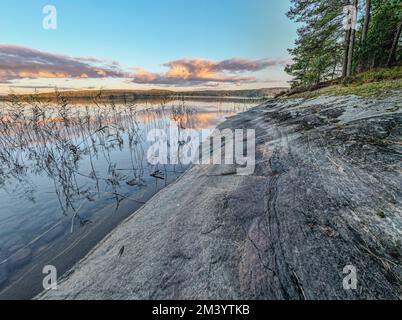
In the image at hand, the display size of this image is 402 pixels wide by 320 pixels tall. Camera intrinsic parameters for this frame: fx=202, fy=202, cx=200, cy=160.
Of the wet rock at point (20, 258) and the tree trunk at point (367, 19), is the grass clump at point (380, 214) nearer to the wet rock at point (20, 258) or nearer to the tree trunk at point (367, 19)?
the wet rock at point (20, 258)

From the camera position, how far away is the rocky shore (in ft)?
7.03

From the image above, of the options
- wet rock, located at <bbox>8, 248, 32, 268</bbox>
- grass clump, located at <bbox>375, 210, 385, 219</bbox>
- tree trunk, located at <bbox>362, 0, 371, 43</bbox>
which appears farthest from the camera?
tree trunk, located at <bbox>362, 0, 371, 43</bbox>

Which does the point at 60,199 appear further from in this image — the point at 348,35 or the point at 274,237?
the point at 348,35

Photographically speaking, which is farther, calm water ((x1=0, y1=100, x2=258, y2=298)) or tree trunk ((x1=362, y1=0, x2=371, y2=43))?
tree trunk ((x1=362, y1=0, x2=371, y2=43))

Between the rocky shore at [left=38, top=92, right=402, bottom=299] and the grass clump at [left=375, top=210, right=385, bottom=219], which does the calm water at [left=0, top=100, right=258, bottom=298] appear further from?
the grass clump at [left=375, top=210, right=385, bottom=219]

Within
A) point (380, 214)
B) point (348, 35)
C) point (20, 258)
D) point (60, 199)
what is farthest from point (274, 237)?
point (348, 35)

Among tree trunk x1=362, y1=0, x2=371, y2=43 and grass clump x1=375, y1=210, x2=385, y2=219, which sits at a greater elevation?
tree trunk x1=362, y1=0, x2=371, y2=43

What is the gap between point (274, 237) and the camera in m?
2.77

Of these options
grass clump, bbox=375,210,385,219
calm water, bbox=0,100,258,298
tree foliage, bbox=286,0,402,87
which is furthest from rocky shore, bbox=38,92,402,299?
tree foliage, bbox=286,0,402,87

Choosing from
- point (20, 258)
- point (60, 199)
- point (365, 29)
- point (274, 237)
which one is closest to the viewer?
point (274, 237)

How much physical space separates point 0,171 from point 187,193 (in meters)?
7.67

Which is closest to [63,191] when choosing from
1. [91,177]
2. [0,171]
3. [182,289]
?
[91,177]

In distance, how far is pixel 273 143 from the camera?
6.75 metres
